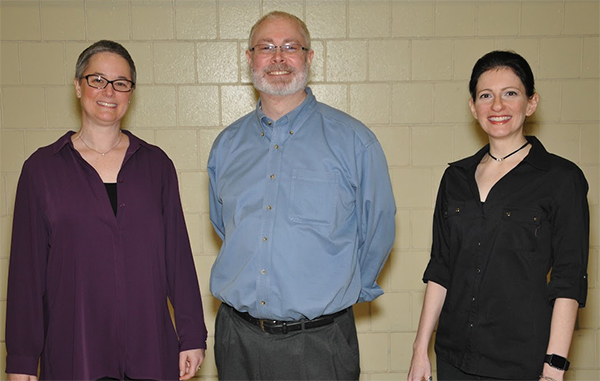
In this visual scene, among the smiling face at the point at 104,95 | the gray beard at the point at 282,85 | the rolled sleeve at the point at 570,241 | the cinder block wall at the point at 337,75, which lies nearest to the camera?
the rolled sleeve at the point at 570,241

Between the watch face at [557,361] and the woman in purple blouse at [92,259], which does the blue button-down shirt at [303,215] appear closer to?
the woman in purple blouse at [92,259]

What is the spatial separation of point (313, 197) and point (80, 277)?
906 mm

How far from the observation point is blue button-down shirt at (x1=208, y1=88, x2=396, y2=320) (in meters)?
2.41

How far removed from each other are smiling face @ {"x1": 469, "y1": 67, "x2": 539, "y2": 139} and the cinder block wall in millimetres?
1393

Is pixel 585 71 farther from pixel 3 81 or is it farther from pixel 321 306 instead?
A: pixel 3 81

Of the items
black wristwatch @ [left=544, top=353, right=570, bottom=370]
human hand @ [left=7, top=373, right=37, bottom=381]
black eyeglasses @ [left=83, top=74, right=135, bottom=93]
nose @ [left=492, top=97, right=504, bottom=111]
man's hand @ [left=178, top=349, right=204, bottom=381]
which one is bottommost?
man's hand @ [left=178, top=349, right=204, bottom=381]

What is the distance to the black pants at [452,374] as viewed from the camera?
2.27m

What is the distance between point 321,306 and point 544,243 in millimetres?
834

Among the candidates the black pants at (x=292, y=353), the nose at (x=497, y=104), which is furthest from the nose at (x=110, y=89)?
the nose at (x=497, y=104)

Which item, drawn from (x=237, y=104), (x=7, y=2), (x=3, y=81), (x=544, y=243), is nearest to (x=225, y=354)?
(x=544, y=243)

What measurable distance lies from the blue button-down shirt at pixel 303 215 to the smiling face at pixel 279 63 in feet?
0.33

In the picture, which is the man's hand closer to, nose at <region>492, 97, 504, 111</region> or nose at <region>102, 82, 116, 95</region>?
nose at <region>102, 82, 116, 95</region>

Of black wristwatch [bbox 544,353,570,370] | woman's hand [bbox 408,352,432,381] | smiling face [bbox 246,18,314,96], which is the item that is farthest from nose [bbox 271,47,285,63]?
black wristwatch [bbox 544,353,570,370]

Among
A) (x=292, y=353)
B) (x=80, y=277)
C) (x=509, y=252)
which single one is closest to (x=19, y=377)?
(x=80, y=277)
